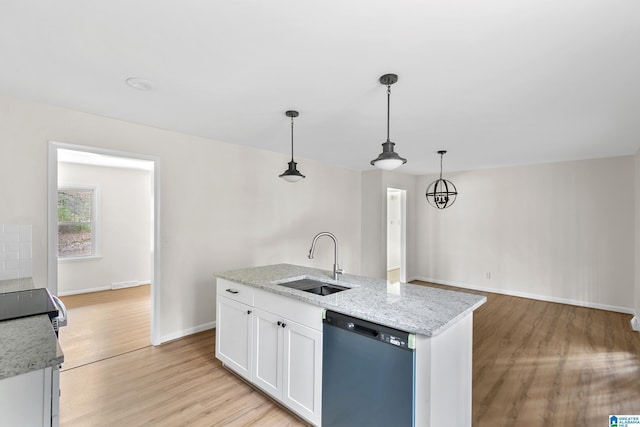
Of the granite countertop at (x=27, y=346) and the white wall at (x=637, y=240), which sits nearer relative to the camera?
the granite countertop at (x=27, y=346)

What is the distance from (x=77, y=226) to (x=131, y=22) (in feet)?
17.2

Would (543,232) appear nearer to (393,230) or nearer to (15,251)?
(393,230)

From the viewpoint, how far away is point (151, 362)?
111 inches

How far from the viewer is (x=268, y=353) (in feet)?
7.22

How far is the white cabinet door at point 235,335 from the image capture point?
237cm

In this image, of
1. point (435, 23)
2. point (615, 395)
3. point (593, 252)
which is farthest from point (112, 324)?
point (593, 252)

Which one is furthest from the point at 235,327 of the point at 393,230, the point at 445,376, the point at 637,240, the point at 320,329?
the point at 393,230

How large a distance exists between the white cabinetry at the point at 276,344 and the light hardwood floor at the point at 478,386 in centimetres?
19

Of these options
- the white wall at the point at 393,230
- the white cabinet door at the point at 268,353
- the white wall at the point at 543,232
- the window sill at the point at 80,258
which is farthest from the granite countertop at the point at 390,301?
the white wall at the point at 393,230

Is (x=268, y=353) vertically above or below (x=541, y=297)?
above

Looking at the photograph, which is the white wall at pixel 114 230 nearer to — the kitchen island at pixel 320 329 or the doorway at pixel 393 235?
the kitchen island at pixel 320 329

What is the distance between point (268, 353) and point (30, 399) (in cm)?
136

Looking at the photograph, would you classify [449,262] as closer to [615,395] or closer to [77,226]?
[615,395]

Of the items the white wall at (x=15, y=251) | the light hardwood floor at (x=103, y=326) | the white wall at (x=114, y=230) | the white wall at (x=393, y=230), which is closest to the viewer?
the white wall at (x=15, y=251)
